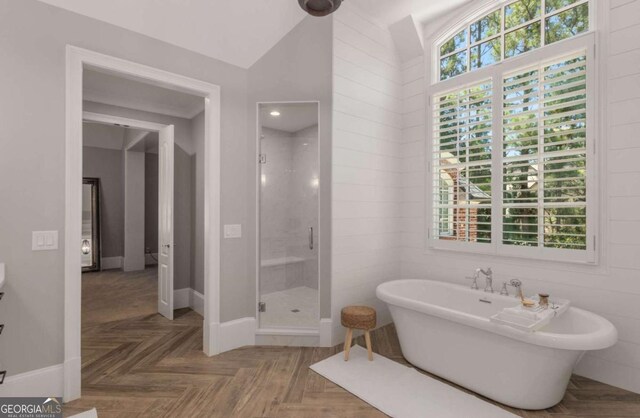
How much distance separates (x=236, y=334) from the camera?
Answer: 298cm

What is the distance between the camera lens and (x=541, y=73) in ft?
8.83

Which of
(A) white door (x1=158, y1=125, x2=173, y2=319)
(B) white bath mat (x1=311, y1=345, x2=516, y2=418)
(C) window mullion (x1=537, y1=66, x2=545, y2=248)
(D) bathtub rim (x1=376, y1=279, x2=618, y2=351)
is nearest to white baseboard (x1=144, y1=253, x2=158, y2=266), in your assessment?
(A) white door (x1=158, y1=125, x2=173, y2=319)

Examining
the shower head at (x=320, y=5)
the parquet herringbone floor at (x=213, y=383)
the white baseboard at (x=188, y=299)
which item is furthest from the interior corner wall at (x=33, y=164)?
A: the white baseboard at (x=188, y=299)

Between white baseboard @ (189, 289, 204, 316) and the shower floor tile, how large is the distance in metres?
1.21

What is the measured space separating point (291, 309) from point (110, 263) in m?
5.51

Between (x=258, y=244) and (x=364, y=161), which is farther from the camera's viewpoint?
(x=364, y=161)

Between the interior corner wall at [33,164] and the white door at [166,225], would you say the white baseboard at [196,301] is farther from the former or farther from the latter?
the interior corner wall at [33,164]

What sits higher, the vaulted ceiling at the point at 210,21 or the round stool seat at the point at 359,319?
the vaulted ceiling at the point at 210,21

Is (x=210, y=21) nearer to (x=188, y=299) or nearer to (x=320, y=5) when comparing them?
(x=320, y=5)

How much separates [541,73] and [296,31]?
2.15 m

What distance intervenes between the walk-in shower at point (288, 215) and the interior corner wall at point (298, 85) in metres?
0.08

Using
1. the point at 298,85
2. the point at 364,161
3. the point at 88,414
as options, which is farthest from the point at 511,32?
the point at 88,414

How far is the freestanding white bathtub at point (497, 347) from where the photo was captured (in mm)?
1913

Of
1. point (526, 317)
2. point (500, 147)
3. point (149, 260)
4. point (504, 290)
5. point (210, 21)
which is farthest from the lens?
point (149, 260)
